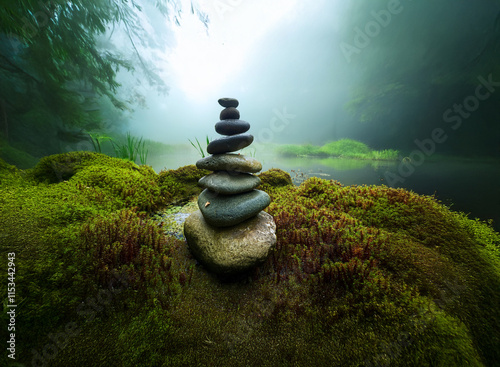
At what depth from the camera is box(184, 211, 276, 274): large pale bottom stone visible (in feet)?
8.66

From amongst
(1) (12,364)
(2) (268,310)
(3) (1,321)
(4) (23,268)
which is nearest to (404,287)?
(2) (268,310)

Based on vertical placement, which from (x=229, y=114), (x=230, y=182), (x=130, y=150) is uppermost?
(x=130, y=150)

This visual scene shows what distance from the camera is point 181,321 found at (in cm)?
208

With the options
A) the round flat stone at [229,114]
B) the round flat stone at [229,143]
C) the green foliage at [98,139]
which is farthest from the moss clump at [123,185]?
the round flat stone at [229,114]

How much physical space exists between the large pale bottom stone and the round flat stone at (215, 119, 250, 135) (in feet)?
5.82

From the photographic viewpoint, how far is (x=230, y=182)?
3.17 metres

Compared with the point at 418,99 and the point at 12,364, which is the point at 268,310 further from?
the point at 418,99

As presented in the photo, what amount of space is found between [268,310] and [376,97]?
13.1 metres

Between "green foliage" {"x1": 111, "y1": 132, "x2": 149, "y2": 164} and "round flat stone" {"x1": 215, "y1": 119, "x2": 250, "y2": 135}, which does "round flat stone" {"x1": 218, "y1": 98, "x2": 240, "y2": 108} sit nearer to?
"round flat stone" {"x1": 215, "y1": 119, "x2": 250, "y2": 135}

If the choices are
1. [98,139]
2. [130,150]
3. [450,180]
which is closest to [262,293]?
[450,180]

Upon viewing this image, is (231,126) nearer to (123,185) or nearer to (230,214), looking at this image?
(230,214)

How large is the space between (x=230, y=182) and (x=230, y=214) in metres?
0.61

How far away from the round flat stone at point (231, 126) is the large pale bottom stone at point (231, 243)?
1774 millimetres

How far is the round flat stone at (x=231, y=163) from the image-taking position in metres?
3.25
